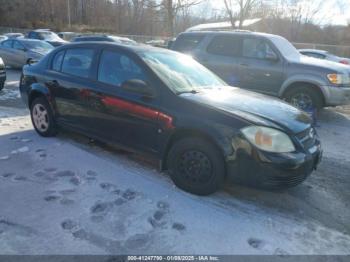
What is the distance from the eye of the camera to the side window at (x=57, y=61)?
17.5ft

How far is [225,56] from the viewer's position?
28.0ft

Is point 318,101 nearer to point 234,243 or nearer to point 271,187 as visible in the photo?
point 271,187

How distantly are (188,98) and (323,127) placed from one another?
461 centimetres

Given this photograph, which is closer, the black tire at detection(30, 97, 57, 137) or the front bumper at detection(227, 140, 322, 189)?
the front bumper at detection(227, 140, 322, 189)

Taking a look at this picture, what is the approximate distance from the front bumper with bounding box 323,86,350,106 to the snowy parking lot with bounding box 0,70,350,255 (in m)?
2.91

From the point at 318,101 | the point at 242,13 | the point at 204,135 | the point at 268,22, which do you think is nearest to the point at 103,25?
the point at 268,22

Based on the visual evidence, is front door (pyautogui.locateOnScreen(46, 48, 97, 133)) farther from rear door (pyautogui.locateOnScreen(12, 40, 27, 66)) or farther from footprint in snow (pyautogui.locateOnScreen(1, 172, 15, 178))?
rear door (pyautogui.locateOnScreen(12, 40, 27, 66))

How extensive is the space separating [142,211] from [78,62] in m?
2.67

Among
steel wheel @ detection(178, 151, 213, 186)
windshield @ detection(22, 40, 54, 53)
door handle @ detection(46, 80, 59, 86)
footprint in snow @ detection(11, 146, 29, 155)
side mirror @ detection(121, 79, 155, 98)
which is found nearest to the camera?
steel wheel @ detection(178, 151, 213, 186)

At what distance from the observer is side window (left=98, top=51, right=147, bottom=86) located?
4254 millimetres

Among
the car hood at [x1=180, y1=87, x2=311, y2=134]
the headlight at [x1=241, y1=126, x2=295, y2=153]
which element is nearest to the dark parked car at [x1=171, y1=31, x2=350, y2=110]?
the car hood at [x1=180, y1=87, x2=311, y2=134]

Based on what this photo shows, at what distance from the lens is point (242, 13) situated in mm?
27656

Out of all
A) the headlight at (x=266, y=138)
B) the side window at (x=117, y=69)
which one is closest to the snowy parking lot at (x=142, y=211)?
the headlight at (x=266, y=138)

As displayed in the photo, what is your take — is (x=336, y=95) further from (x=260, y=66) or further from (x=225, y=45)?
(x=225, y=45)
